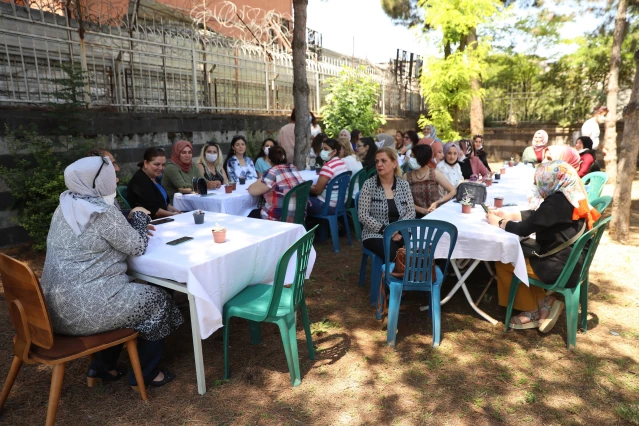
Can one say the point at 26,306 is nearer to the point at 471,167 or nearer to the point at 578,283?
the point at 578,283

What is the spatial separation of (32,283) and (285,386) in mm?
1592

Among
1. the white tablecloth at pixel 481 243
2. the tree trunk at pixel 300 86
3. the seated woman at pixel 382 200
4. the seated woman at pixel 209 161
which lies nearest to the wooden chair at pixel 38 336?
the seated woman at pixel 382 200

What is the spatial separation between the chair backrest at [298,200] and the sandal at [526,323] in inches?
97.3

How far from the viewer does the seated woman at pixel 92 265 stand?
8.23ft

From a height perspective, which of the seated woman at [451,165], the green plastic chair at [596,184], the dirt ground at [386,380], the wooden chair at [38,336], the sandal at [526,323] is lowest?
the dirt ground at [386,380]

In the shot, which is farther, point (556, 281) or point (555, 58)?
point (555, 58)

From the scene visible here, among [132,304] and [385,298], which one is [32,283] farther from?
[385,298]

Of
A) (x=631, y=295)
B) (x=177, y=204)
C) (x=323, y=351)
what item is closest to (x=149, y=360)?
(x=323, y=351)

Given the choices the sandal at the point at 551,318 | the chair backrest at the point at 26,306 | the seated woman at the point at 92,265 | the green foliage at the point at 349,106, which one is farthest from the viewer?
the green foliage at the point at 349,106

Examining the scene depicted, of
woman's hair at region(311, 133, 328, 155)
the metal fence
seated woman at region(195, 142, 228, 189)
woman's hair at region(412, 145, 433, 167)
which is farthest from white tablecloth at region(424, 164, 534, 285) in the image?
the metal fence

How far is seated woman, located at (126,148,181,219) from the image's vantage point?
4.41 m

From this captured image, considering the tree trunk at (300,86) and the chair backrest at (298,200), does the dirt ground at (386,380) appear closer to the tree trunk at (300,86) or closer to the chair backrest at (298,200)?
the chair backrest at (298,200)

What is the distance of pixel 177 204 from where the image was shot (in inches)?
198

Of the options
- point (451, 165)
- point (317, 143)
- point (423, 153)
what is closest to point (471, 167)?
point (451, 165)
